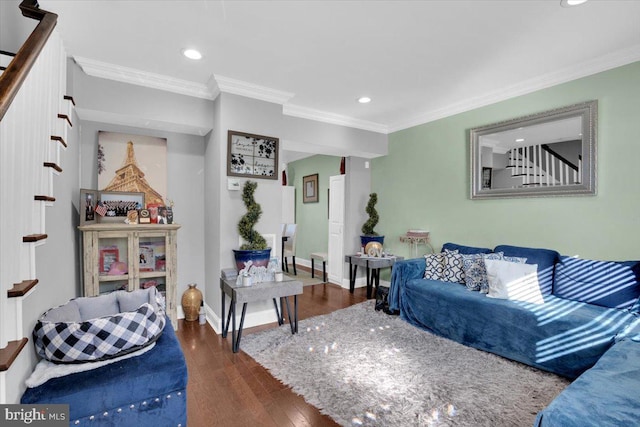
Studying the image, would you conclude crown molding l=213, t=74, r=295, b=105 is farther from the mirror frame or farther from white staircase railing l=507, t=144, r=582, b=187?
white staircase railing l=507, t=144, r=582, b=187

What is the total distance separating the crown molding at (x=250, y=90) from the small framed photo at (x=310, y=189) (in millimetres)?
3154

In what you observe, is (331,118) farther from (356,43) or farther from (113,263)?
(113,263)

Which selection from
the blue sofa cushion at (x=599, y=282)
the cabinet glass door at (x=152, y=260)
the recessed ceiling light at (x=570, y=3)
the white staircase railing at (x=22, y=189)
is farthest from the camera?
the cabinet glass door at (x=152, y=260)

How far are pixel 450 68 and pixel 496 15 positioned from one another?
0.79 m

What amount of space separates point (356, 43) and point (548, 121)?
2.19 m

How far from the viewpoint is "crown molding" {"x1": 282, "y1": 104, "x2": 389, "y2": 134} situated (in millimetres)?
3941

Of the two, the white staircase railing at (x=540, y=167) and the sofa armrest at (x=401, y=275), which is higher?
the white staircase railing at (x=540, y=167)

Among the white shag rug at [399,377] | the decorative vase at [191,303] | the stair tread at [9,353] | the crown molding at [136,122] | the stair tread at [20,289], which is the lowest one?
the white shag rug at [399,377]

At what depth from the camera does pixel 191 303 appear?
136 inches

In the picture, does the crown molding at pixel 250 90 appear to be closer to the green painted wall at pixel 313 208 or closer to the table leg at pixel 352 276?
the green painted wall at pixel 313 208

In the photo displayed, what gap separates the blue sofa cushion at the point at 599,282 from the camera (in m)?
2.44

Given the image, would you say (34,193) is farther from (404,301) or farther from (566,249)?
(566,249)

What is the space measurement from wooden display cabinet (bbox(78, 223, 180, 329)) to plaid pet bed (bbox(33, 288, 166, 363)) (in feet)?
4.37

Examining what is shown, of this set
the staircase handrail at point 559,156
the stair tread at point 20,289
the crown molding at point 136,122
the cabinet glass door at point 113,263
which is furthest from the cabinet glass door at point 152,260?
the staircase handrail at point 559,156
